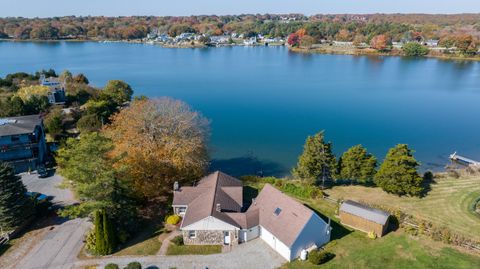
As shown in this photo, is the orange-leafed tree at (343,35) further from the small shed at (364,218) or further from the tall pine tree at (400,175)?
the small shed at (364,218)

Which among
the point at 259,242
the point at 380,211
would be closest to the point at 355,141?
the point at 380,211

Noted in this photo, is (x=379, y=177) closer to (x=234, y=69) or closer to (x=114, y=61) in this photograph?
(x=234, y=69)

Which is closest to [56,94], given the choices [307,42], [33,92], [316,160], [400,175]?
[33,92]

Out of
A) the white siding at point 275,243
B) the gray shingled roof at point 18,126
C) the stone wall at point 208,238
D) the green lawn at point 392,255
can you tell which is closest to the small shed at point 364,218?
the green lawn at point 392,255

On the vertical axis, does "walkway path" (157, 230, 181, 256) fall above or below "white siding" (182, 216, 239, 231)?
below

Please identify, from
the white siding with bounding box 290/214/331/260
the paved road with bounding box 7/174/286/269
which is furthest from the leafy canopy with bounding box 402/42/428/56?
the paved road with bounding box 7/174/286/269

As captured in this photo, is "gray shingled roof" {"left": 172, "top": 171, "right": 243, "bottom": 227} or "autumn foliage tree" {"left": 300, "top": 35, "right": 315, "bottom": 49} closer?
"gray shingled roof" {"left": 172, "top": 171, "right": 243, "bottom": 227}

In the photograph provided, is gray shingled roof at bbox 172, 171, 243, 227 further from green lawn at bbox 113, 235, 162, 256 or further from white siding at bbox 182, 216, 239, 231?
green lawn at bbox 113, 235, 162, 256
